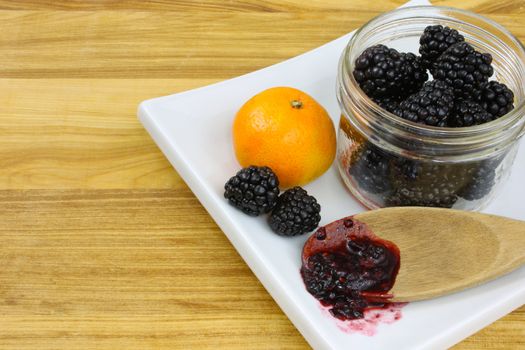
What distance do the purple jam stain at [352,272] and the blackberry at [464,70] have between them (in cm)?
28

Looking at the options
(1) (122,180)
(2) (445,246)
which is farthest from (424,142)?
(1) (122,180)

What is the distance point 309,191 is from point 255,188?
18 centimetres

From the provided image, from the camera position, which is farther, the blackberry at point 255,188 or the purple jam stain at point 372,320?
the blackberry at point 255,188

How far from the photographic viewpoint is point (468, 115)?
4.11 feet

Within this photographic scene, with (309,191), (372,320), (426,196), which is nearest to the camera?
(372,320)

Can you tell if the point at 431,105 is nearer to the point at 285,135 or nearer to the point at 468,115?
the point at 468,115

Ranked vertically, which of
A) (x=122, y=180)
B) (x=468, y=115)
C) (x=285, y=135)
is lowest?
(x=122, y=180)

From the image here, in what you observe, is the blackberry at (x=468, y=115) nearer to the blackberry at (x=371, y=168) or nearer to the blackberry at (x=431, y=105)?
the blackberry at (x=431, y=105)

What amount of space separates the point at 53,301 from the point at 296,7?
3.13 feet

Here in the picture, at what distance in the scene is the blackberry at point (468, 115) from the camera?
4.11 feet

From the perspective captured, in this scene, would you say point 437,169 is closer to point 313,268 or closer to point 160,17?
point 313,268

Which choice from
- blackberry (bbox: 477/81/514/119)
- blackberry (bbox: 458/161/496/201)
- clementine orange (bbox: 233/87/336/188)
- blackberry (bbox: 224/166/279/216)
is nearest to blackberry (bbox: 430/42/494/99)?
blackberry (bbox: 477/81/514/119)

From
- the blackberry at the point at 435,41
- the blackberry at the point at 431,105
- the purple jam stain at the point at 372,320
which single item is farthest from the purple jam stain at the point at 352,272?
the blackberry at the point at 435,41

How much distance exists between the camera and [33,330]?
124 centimetres
